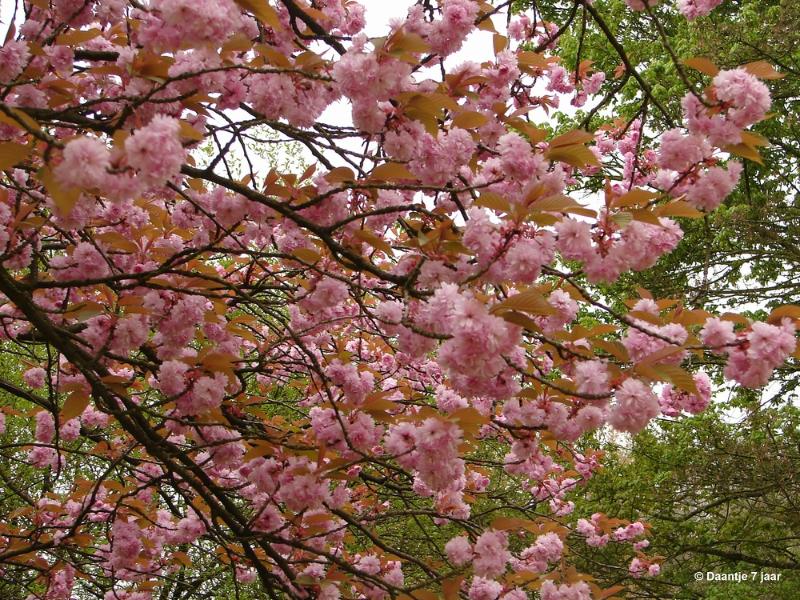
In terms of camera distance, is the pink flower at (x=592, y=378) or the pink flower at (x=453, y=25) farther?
the pink flower at (x=453, y=25)

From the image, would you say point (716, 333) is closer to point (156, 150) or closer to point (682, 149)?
point (682, 149)

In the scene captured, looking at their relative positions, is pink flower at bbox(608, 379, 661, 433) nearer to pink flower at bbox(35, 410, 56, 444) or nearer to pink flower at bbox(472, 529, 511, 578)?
pink flower at bbox(472, 529, 511, 578)

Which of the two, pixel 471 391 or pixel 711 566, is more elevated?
pixel 711 566

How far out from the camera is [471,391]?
1929mm

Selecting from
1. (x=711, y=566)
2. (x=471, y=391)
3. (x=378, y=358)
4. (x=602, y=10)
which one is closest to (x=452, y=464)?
(x=471, y=391)

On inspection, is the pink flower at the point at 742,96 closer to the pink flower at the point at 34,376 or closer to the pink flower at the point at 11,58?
the pink flower at the point at 11,58

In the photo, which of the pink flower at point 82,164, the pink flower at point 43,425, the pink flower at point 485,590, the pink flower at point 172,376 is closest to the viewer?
the pink flower at point 82,164

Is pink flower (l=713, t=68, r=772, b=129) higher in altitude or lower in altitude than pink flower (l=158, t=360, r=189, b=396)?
higher

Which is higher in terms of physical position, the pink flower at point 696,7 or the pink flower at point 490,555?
the pink flower at point 696,7

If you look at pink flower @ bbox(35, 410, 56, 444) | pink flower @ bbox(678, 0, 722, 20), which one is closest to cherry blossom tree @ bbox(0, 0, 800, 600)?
pink flower @ bbox(678, 0, 722, 20)

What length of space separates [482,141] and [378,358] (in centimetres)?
313

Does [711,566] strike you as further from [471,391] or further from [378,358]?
[471,391]

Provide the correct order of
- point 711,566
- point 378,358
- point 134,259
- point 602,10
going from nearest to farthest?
point 134,259, point 378,358, point 711,566, point 602,10

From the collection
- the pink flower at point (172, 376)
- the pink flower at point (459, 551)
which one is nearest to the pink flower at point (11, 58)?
the pink flower at point (172, 376)
